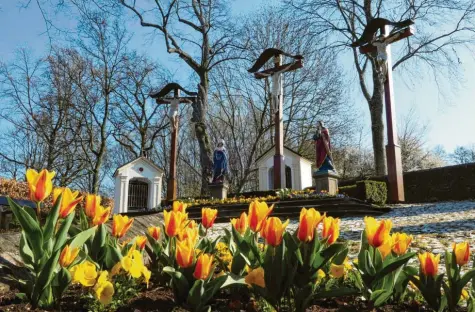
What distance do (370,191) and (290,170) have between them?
25.3 feet

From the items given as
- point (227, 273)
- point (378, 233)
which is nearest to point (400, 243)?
point (378, 233)

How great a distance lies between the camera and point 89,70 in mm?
24391

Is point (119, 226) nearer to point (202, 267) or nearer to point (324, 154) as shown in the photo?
point (202, 267)

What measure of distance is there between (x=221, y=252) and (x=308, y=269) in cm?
166

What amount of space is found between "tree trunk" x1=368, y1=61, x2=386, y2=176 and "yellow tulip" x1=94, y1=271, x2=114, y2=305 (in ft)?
66.4

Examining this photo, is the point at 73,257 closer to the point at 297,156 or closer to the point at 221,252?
the point at 221,252

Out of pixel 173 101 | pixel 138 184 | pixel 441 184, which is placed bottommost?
pixel 441 184

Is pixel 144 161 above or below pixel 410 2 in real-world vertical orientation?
below

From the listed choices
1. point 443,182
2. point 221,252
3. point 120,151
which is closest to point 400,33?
point 443,182

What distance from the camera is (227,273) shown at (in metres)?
2.03

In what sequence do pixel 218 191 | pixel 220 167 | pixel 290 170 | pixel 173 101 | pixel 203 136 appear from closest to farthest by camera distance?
pixel 218 191 < pixel 220 167 < pixel 173 101 < pixel 203 136 < pixel 290 170

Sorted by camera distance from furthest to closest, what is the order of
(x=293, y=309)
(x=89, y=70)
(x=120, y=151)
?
1. (x=120, y=151)
2. (x=89, y=70)
3. (x=293, y=309)

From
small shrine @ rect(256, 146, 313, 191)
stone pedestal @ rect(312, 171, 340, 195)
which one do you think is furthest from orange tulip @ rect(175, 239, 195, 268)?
small shrine @ rect(256, 146, 313, 191)

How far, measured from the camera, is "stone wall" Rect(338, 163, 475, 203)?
15.6 m
